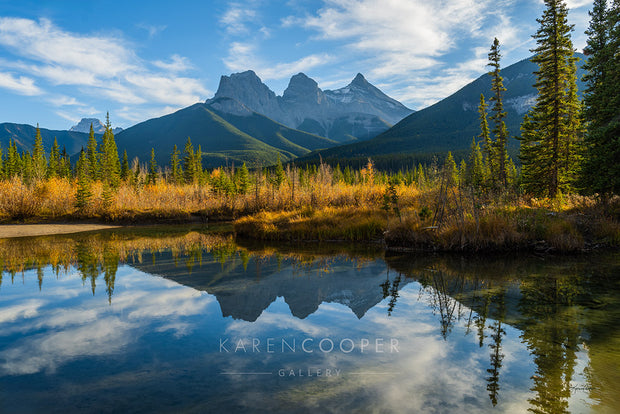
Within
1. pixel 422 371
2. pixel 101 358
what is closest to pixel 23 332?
pixel 101 358

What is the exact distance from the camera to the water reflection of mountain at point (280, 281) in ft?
23.6

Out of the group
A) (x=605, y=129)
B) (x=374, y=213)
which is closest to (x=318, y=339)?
(x=374, y=213)

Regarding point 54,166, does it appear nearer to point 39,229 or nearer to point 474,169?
point 39,229

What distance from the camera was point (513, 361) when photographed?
434 cm

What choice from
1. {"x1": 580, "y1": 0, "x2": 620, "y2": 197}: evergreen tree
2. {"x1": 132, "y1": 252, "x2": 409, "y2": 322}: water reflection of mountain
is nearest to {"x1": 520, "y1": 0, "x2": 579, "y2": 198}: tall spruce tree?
{"x1": 580, "y1": 0, "x2": 620, "y2": 197}: evergreen tree

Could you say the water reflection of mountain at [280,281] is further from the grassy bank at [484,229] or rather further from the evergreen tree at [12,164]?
the evergreen tree at [12,164]

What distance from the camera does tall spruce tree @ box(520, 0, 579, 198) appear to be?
21.0 m

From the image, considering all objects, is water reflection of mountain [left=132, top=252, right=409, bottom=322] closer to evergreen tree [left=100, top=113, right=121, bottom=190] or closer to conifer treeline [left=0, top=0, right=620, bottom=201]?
conifer treeline [left=0, top=0, right=620, bottom=201]

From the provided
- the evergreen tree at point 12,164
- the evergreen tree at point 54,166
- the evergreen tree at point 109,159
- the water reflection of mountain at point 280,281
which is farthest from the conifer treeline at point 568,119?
the evergreen tree at point 12,164

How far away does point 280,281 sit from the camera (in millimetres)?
9031

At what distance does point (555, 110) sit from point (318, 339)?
23.3 metres

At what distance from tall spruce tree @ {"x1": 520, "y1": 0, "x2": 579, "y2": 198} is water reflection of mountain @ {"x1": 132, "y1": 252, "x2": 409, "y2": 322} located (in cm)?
1693

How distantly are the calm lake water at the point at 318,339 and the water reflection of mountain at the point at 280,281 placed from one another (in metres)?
0.07

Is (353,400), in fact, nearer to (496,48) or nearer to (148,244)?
(148,244)
